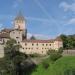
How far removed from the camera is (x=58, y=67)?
6969 cm

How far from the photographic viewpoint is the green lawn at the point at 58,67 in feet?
224

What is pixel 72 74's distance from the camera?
65.8 meters

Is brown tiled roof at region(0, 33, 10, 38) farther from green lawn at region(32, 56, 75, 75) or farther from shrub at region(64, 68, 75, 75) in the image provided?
shrub at region(64, 68, 75, 75)

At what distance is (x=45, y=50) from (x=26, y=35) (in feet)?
28.2

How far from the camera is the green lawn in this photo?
224 feet

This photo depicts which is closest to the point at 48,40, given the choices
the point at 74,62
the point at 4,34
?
the point at 4,34

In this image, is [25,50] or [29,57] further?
[25,50]

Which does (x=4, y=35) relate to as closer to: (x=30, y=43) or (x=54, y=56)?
(x=30, y=43)

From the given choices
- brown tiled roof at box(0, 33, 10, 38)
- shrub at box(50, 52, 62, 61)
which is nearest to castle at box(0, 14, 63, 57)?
brown tiled roof at box(0, 33, 10, 38)

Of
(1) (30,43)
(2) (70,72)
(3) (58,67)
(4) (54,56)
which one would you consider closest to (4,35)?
(1) (30,43)

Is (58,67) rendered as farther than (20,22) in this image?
No

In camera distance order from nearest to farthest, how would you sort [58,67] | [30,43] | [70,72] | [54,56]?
[70,72]
[58,67]
[54,56]
[30,43]

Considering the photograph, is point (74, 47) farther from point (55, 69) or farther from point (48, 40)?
point (55, 69)

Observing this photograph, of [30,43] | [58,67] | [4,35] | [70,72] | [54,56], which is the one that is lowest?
[70,72]
